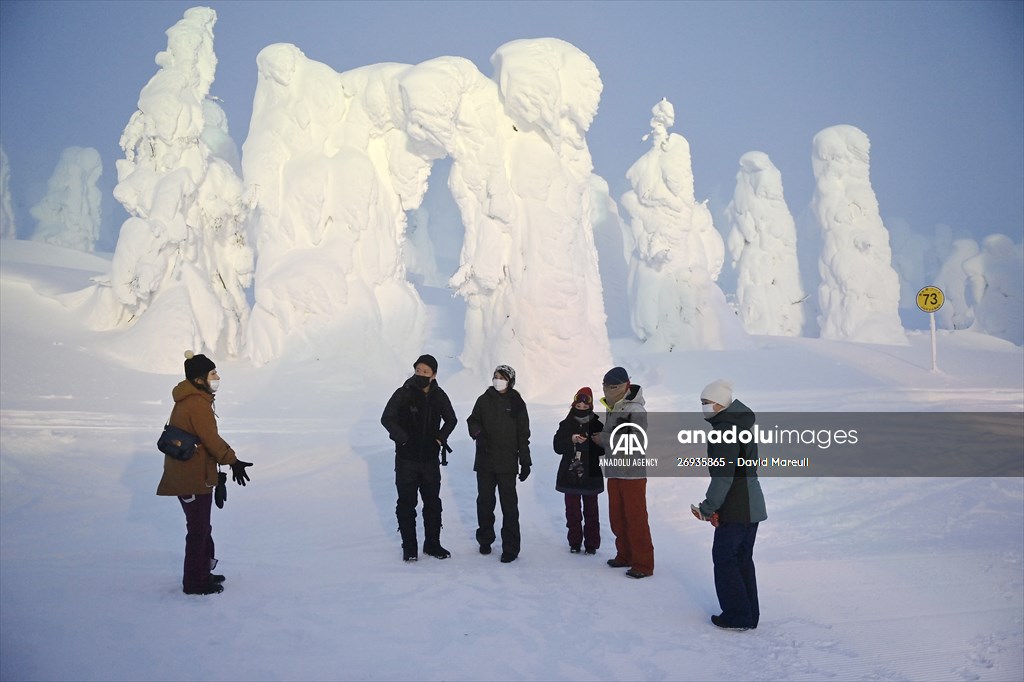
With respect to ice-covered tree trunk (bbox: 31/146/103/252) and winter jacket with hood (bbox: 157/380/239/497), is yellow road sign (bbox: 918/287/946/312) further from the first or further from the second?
ice-covered tree trunk (bbox: 31/146/103/252)

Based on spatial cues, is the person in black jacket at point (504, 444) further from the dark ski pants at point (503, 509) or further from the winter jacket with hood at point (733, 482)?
the winter jacket with hood at point (733, 482)

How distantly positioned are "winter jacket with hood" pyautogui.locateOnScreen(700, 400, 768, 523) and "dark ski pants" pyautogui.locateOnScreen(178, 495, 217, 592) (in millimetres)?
3603

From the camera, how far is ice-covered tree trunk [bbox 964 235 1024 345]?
4191cm

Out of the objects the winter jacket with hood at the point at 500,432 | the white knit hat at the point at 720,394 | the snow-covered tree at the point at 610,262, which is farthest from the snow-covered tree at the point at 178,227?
the snow-covered tree at the point at 610,262

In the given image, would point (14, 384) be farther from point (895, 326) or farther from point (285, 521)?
point (895, 326)

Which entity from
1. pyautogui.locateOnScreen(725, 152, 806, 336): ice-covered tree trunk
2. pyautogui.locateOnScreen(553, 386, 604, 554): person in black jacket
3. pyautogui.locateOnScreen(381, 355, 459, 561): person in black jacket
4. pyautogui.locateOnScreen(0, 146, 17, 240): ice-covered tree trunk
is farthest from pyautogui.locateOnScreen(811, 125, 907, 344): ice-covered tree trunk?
pyautogui.locateOnScreen(0, 146, 17, 240): ice-covered tree trunk

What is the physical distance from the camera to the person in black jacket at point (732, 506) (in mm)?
5285

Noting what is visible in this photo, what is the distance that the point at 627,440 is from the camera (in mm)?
6578

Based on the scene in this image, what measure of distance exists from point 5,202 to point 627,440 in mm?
49050

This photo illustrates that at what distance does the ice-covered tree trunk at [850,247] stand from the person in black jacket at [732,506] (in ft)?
110

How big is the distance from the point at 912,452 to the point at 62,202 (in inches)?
1906

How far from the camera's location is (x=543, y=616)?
5590 mm

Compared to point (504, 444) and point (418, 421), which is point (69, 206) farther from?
point (504, 444)

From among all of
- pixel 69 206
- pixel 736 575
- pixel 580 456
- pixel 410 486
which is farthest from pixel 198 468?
pixel 69 206
